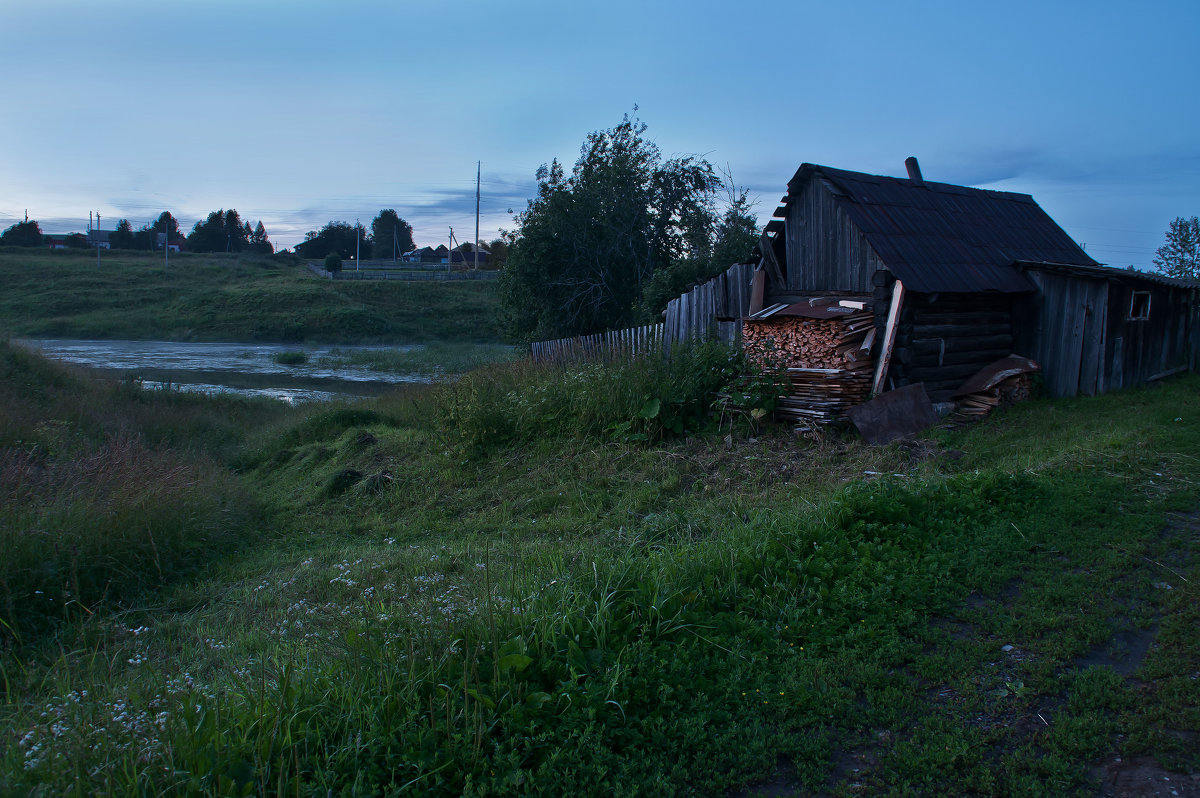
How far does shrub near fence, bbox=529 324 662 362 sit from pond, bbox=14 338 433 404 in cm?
1149

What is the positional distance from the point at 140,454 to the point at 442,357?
1053 inches

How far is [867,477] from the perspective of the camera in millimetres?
8188

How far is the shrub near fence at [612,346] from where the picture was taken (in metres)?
12.5

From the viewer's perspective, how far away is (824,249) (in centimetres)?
1284

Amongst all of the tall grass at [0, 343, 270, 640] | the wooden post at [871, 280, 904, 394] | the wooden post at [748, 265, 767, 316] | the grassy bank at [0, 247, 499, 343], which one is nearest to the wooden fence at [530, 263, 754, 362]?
the wooden post at [748, 265, 767, 316]

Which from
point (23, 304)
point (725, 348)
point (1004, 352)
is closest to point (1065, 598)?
point (725, 348)

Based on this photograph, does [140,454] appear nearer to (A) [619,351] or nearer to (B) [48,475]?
(B) [48,475]

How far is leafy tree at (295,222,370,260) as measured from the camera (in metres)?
89.9

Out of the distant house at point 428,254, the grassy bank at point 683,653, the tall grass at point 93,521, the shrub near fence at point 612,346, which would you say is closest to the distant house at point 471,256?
the distant house at point 428,254

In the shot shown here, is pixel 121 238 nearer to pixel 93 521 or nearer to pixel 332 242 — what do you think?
pixel 332 242

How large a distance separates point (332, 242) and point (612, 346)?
86648 millimetres

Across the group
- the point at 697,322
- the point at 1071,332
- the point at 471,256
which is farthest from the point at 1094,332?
the point at 471,256

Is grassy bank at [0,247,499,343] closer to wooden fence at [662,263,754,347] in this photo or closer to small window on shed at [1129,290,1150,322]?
wooden fence at [662,263,754,347]

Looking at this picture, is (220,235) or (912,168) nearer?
(912,168)
